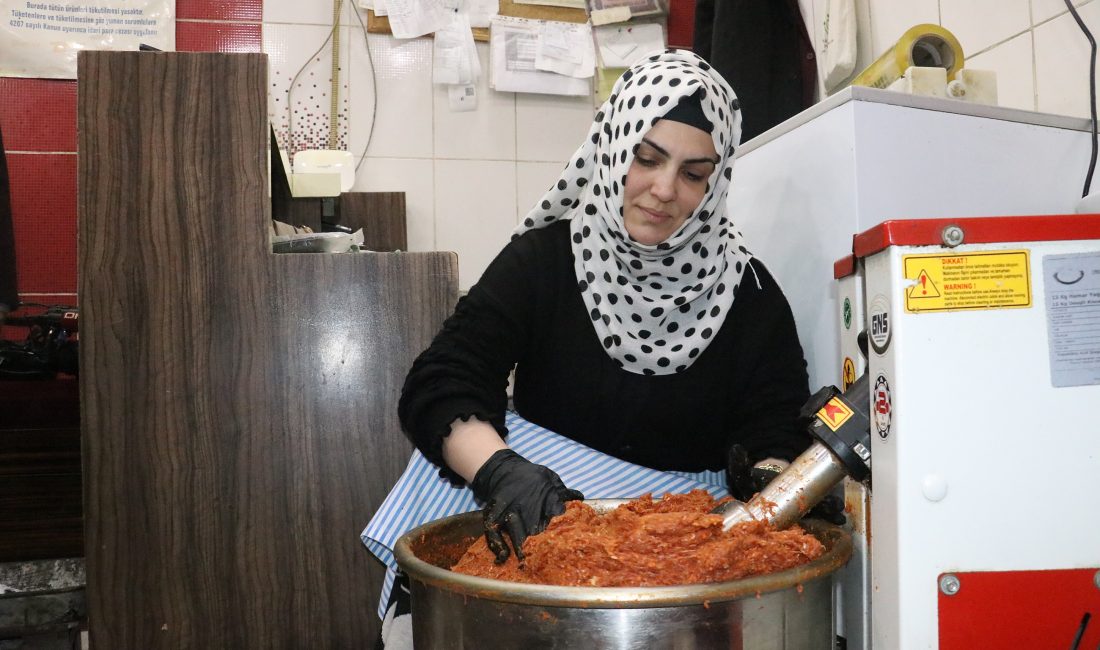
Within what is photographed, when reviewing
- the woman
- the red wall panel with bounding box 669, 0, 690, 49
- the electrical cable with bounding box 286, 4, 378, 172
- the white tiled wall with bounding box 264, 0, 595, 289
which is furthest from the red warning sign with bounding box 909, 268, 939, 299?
the red wall panel with bounding box 669, 0, 690, 49

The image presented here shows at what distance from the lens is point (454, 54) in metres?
2.83

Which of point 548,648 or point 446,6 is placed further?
point 446,6

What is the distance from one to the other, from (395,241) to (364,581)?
4.75 ft

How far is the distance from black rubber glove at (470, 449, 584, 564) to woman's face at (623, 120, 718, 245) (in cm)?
45

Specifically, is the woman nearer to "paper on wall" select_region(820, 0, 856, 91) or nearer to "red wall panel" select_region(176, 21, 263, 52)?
"paper on wall" select_region(820, 0, 856, 91)

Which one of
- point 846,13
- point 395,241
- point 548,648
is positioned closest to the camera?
point 548,648

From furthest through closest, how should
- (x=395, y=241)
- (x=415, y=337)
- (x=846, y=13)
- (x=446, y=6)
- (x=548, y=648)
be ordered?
(x=446, y=6)
(x=395, y=241)
(x=846, y=13)
(x=415, y=337)
(x=548, y=648)

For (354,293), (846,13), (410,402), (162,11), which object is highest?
(162,11)

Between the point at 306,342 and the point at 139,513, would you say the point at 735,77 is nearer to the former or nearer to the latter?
the point at 306,342

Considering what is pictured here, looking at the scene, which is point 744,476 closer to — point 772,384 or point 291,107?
point 772,384

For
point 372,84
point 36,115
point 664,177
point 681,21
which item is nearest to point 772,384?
point 664,177

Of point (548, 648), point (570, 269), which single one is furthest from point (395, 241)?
point (548, 648)

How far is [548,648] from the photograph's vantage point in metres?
0.62

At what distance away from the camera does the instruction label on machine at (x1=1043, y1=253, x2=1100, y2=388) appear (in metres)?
0.65
